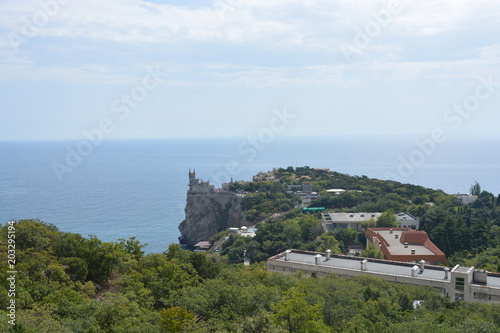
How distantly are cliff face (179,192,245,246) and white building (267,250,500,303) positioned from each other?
32.8 metres

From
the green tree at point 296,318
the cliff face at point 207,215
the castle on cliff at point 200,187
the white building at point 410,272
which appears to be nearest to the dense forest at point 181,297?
the green tree at point 296,318

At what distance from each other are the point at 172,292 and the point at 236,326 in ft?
13.7

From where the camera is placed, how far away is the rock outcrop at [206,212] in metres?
62.7

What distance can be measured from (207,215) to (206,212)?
0.48m

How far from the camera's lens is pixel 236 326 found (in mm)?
13930

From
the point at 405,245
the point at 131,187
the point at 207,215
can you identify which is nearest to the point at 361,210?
the point at 405,245

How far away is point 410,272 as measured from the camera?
85.4 feet

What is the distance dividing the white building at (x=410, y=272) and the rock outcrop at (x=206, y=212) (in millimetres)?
33081

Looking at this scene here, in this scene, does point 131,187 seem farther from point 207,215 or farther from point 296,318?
point 296,318

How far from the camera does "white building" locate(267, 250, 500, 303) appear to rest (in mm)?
23312

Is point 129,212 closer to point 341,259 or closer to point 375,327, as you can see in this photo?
point 341,259

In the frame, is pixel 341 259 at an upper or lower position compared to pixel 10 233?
lower

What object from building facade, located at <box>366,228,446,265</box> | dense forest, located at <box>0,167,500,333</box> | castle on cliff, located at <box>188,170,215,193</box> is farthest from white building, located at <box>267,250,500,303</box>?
castle on cliff, located at <box>188,170,215,193</box>

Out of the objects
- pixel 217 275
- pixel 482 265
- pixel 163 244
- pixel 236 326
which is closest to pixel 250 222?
pixel 163 244
